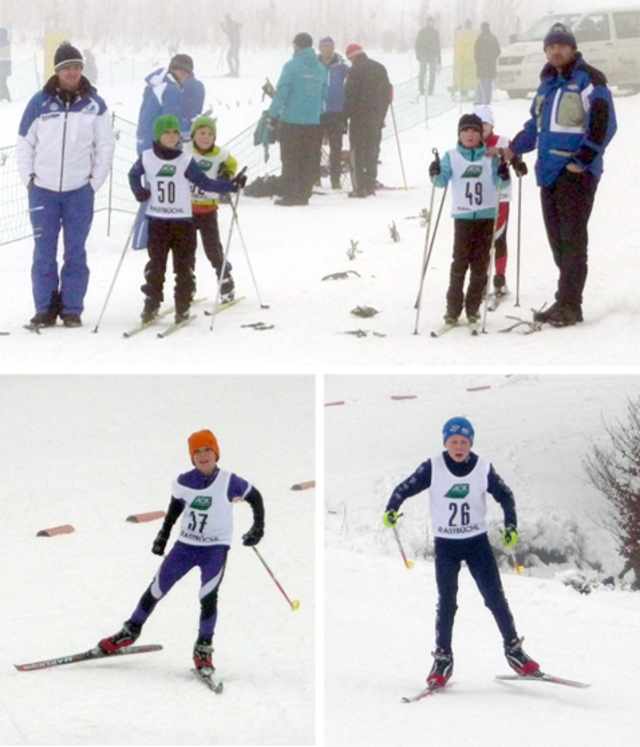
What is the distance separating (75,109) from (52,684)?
3316mm

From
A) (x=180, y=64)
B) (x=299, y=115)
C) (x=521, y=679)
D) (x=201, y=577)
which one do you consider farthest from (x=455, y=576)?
(x=299, y=115)

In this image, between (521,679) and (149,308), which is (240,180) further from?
(521,679)

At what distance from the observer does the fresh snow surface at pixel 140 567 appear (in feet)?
17.3

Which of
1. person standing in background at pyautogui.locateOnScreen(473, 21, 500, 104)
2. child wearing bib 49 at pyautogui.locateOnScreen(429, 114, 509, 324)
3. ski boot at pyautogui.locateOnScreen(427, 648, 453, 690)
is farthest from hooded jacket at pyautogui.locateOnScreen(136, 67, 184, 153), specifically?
person standing in background at pyautogui.locateOnScreen(473, 21, 500, 104)

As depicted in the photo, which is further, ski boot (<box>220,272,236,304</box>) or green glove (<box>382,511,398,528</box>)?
ski boot (<box>220,272,236,304</box>)

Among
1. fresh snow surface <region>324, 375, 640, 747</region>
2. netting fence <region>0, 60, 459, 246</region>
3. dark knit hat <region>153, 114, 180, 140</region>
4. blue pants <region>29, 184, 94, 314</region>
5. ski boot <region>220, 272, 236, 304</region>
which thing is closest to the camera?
fresh snow surface <region>324, 375, 640, 747</region>

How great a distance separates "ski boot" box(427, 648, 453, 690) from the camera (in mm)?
5742

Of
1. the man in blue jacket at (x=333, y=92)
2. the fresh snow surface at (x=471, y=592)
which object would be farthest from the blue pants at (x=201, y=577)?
the man in blue jacket at (x=333, y=92)

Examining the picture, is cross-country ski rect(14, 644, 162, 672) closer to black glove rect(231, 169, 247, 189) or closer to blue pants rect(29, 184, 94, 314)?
blue pants rect(29, 184, 94, 314)

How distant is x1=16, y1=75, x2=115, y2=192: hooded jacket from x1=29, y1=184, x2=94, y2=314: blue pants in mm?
80

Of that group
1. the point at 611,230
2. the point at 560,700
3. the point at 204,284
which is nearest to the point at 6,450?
the point at 204,284

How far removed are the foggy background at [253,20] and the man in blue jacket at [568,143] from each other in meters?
11.0

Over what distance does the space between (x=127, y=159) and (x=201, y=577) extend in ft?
29.6

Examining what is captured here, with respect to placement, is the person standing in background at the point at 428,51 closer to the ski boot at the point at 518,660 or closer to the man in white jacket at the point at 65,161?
the man in white jacket at the point at 65,161
